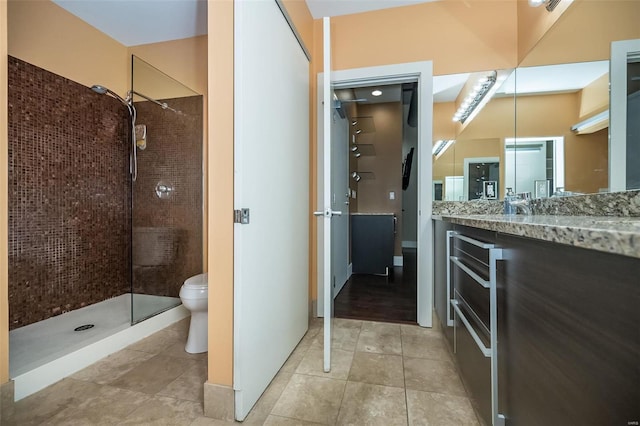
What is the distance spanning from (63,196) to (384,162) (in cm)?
413

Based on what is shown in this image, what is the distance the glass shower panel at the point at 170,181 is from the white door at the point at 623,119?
2.79 metres

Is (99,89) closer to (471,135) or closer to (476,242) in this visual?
(476,242)

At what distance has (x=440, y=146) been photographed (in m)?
2.26

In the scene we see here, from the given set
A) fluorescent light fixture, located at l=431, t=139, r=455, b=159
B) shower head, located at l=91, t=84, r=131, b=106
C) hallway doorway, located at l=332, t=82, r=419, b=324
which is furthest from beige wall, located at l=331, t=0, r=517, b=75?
shower head, located at l=91, t=84, r=131, b=106

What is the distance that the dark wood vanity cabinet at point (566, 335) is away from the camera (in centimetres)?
43

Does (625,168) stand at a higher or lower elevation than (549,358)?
higher

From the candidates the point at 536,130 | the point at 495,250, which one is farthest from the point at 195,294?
the point at 536,130

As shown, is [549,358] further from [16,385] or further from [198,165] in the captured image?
[198,165]

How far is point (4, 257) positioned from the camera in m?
1.18

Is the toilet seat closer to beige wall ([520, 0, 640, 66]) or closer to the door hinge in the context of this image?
the door hinge

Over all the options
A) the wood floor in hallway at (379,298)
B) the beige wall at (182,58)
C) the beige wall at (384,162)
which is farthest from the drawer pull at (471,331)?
the beige wall at (384,162)

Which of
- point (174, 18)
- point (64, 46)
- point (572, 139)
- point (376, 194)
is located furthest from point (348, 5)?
point (376, 194)

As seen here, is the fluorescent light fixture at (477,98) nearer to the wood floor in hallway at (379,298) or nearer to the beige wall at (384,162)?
the wood floor in hallway at (379,298)

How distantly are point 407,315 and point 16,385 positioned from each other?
2.55 metres
